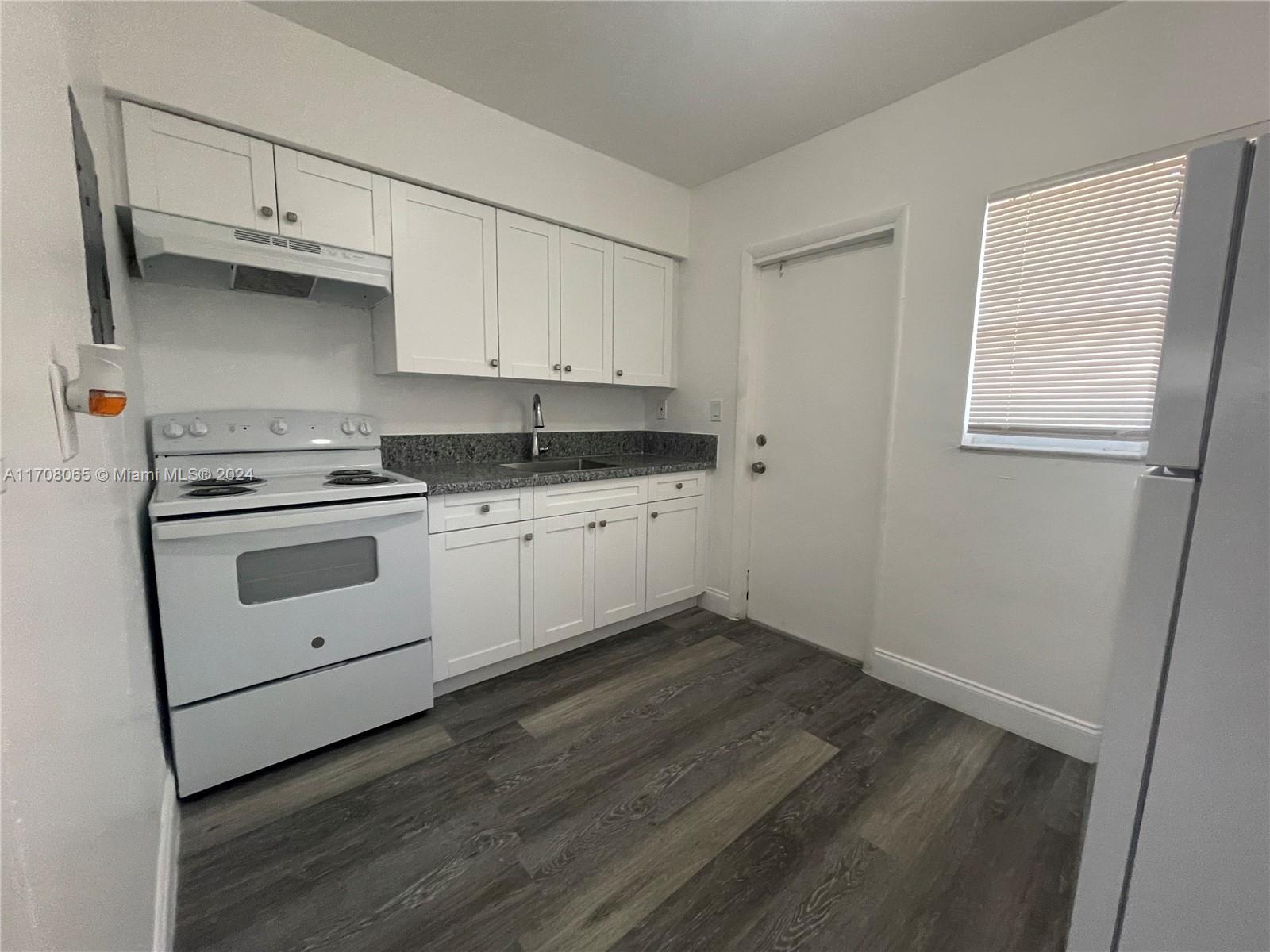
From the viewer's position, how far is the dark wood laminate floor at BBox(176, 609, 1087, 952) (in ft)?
4.01

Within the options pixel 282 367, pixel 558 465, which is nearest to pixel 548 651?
pixel 558 465

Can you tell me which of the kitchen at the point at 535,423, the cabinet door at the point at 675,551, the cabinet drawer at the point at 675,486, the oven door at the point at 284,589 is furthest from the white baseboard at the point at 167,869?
the cabinet drawer at the point at 675,486

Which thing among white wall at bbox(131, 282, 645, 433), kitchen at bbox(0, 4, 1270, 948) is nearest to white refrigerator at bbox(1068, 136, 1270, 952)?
kitchen at bbox(0, 4, 1270, 948)

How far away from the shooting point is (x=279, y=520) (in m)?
1.61

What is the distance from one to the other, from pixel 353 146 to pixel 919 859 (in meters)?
3.05

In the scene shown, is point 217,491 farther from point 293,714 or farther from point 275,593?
point 293,714

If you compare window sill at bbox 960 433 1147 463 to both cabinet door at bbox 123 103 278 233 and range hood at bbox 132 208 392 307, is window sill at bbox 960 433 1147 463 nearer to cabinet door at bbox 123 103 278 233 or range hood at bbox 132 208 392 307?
range hood at bbox 132 208 392 307

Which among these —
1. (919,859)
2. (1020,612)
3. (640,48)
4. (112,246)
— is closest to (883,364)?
(1020,612)

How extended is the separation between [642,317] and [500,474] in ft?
4.33

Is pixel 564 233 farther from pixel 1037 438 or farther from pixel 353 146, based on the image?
pixel 1037 438

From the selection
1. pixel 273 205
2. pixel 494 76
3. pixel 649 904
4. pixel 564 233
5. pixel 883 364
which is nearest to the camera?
pixel 649 904

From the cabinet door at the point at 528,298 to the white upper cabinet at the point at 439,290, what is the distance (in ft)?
0.16

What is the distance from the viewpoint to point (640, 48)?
191 cm

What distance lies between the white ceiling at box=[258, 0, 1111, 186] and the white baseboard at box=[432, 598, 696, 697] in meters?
2.49
